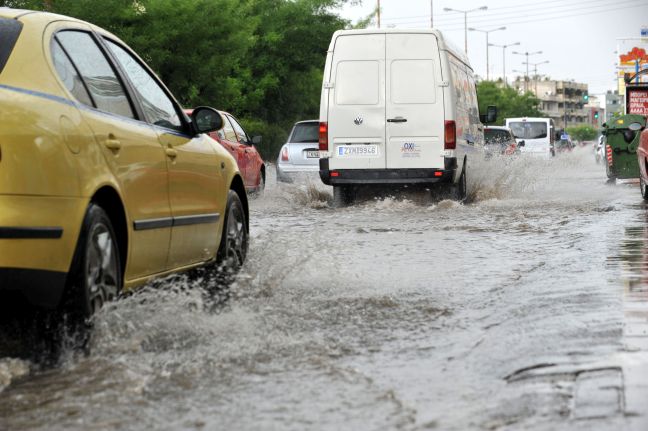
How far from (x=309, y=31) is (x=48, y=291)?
45108 mm

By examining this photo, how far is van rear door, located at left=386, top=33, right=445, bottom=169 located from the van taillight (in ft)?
0.22

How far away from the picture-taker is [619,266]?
9.14m

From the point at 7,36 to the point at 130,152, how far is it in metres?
0.81

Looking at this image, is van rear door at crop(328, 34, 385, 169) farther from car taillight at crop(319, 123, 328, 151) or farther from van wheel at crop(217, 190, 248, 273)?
van wheel at crop(217, 190, 248, 273)

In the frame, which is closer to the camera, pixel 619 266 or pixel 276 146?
pixel 619 266

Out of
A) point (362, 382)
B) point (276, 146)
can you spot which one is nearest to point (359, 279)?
point (362, 382)

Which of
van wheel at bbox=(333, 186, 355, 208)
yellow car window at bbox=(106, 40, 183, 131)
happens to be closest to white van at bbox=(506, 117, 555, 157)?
van wheel at bbox=(333, 186, 355, 208)

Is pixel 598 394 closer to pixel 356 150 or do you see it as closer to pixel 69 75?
pixel 69 75

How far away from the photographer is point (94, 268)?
18.3 ft

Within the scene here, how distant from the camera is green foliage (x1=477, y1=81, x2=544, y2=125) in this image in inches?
4624

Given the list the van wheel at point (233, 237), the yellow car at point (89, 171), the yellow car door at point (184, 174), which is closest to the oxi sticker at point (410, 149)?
the van wheel at point (233, 237)

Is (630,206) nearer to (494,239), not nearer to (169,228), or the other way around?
(494,239)

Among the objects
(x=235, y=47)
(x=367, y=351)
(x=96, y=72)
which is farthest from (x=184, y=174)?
(x=235, y=47)

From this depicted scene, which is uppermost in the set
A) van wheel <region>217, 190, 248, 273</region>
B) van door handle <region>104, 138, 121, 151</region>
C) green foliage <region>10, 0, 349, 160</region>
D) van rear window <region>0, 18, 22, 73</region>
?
green foliage <region>10, 0, 349, 160</region>
